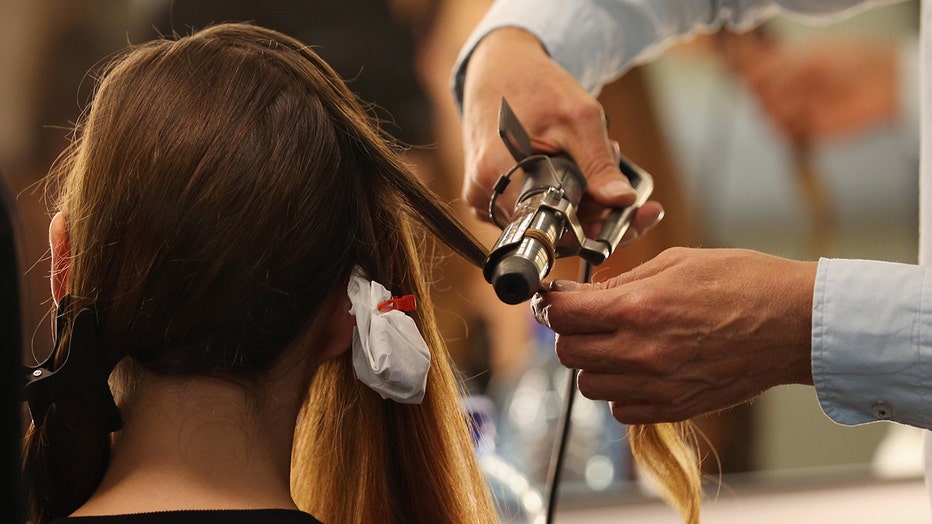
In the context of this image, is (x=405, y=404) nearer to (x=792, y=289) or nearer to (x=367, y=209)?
(x=367, y=209)

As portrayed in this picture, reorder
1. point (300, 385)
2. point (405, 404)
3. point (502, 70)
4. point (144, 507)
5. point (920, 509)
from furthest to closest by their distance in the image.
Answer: point (920, 509) < point (502, 70) < point (405, 404) < point (300, 385) < point (144, 507)

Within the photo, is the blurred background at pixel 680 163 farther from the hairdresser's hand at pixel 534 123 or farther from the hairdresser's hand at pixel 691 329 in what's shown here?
the hairdresser's hand at pixel 691 329

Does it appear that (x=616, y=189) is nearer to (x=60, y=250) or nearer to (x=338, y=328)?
(x=338, y=328)

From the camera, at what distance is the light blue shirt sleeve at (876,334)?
902 mm

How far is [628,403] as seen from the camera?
1.00 meters

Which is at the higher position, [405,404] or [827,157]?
[405,404]

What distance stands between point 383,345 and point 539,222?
19 centimetres

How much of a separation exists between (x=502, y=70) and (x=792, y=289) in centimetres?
53

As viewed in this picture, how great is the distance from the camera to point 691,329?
3.14ft

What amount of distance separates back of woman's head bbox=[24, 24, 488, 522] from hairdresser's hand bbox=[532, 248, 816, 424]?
8.9 inches

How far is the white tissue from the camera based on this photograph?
0.92 m

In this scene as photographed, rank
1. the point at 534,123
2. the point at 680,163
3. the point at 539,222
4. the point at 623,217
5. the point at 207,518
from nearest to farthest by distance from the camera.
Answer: the point at 207,518 < the point at 539,222 < the point at 623,217 < the point at 534,123 < the point at 680,163

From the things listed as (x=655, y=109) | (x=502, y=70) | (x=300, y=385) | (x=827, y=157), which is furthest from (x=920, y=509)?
(x=300, y=385)

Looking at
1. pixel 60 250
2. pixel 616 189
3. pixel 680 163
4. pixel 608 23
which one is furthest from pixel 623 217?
pixel 680 163
